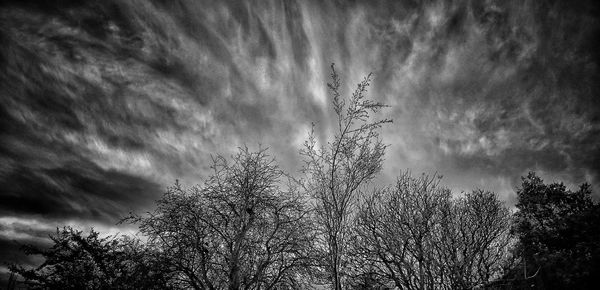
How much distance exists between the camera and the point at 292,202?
40.8ft

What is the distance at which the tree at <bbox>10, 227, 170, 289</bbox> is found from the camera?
10.6m

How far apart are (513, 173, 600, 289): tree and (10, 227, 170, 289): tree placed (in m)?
15.1

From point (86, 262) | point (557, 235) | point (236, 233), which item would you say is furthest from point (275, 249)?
point (557, 235)

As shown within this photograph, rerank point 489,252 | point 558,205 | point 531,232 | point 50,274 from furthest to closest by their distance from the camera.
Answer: point 558,205, point 531,232, point 489,252, point 50,274

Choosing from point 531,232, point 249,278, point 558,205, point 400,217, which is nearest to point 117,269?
point 249,278

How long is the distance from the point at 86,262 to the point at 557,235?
95.9 ft

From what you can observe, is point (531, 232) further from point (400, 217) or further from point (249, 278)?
point (249, 278)

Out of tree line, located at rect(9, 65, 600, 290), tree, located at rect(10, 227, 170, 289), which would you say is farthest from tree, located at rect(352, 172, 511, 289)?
tree, located at rect(10, 227, 170, 289)

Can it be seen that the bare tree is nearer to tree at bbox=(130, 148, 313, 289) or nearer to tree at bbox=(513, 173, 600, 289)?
tree at bbox=(513, 173, 600, 289)

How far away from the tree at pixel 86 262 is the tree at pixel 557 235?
49.7 feet

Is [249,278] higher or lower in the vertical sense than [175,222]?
lower

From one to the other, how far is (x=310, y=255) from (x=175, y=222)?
5952mm

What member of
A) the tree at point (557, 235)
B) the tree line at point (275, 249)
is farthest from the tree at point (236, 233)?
the tree at point (557, 235)

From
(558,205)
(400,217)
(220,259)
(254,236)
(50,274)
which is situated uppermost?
(558,205)
